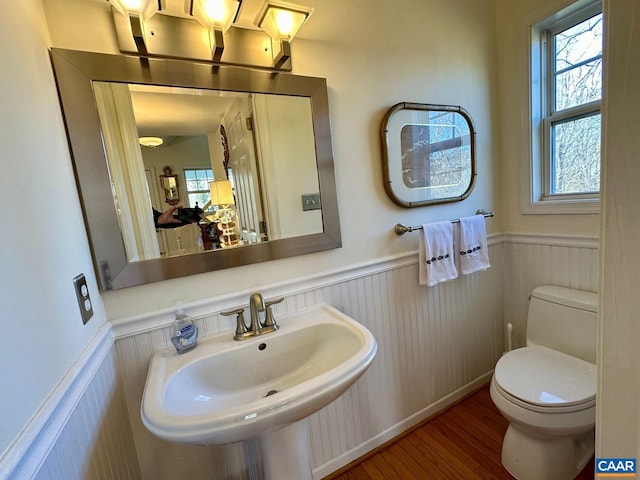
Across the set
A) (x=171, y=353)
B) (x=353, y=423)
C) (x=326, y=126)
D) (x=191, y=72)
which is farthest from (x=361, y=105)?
(x=353, y=423)

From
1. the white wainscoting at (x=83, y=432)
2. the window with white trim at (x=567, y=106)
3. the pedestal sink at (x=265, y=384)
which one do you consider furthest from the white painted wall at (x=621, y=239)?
the window with white trim at (x=567, y=106)

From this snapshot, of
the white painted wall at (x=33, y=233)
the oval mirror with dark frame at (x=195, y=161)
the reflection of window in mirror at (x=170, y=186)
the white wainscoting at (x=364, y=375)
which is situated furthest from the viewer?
the reflection of window in mirror at (x=170, y=186)

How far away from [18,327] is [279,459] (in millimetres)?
806

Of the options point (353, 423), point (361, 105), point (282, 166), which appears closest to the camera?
point (282, 166)

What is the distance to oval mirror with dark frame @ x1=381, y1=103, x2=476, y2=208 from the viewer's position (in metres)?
1.37

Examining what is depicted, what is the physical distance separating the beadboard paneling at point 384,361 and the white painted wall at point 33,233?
1.16ft

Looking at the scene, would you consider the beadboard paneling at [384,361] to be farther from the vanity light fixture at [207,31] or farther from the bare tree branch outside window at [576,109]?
the vanity light fixture at [207,31]

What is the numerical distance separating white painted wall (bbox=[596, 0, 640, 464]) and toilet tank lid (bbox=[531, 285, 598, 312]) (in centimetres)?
118

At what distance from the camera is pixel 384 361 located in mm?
1454

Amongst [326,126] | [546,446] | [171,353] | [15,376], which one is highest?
[326,126]

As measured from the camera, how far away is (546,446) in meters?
1.20

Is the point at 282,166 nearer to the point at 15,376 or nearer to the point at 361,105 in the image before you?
the point at 361,105

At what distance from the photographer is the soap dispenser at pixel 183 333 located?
38.0 inches

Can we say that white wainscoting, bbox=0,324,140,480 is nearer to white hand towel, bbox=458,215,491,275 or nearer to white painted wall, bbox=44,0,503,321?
white painted wall, bbox=44,0,503,321
